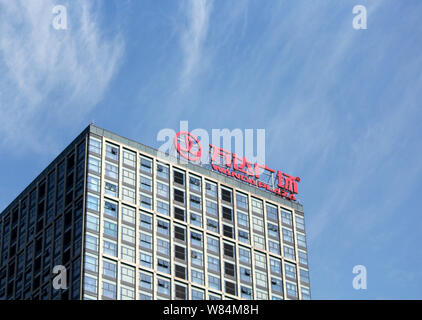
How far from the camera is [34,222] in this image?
18650 centimetres

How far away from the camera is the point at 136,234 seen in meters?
175

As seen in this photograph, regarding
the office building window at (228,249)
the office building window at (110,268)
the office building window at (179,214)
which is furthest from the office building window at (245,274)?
the office building window at (110,268)

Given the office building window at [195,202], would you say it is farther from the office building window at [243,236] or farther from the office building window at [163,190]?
the office building window at [243,236]

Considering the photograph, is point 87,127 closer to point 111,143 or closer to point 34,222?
point 111,143

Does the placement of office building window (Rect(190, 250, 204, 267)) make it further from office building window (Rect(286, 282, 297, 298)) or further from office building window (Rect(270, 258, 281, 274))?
office building window (Rect(286, 282, 297, 298))

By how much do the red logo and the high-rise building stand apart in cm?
225

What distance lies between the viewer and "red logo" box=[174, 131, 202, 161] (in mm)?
192750

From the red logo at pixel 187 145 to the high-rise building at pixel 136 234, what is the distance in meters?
2.25

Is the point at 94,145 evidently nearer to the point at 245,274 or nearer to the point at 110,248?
the point at 110,248

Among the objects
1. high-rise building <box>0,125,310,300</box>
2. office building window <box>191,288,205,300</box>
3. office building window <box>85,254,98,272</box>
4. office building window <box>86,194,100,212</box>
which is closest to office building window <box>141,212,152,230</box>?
high-rise building <box>0,125,310,300</box>

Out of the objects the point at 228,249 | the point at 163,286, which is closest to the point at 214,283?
the point at 228,249
